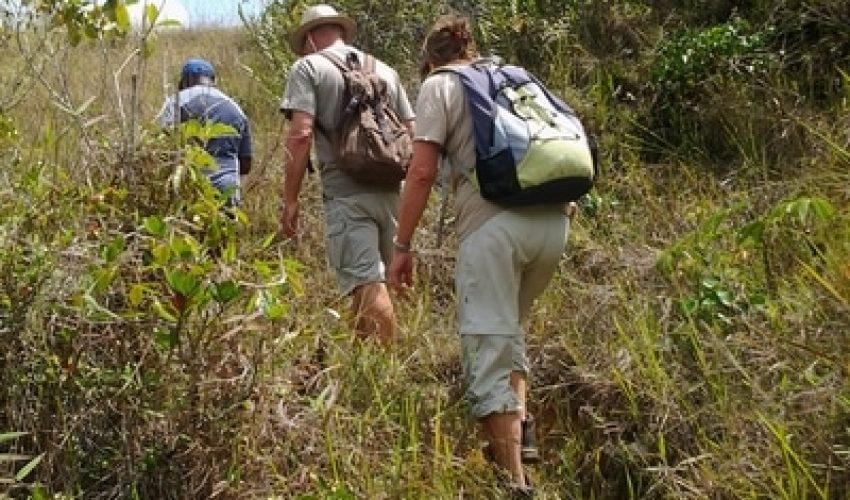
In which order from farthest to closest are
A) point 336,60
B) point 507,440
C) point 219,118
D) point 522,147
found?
point 219,118, point 336,60, point 507,440, point 522,147

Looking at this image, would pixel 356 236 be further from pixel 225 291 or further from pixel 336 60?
pixel 225 291

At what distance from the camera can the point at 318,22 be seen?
15.4 ft

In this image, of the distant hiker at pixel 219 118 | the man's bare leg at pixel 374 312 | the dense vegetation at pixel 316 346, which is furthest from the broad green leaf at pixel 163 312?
the distant hiker at pixel 219 118

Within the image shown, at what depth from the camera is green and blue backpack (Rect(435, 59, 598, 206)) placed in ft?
11.3

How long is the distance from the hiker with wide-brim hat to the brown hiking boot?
2010mm

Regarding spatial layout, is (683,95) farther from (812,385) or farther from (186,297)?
(186,297)

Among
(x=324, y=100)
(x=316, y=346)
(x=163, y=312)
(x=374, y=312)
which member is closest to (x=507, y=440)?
(x=316, y=346)

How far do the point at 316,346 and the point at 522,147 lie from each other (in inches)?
38.7

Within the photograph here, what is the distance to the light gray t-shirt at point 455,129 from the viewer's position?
357 centimetres

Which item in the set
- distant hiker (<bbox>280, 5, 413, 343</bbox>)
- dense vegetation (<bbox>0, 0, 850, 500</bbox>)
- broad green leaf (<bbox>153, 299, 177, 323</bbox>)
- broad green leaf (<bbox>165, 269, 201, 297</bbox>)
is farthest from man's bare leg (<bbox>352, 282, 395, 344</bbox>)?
broad green leaf (<bbox>165, 269, 201, 297</bbox>)

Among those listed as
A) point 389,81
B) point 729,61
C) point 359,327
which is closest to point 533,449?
point 359,327

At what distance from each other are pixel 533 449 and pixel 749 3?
13.3ft

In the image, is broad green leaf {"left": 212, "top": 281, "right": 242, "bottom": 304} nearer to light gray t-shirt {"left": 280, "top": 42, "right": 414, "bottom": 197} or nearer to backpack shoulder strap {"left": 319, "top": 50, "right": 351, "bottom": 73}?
light gray t-shirt {"left": 280, "top": 42, "right": 414, "bottom": 197}

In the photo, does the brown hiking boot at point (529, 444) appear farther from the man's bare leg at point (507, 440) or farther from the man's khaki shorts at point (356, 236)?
the man's khaki shorts at point (356, 236)
